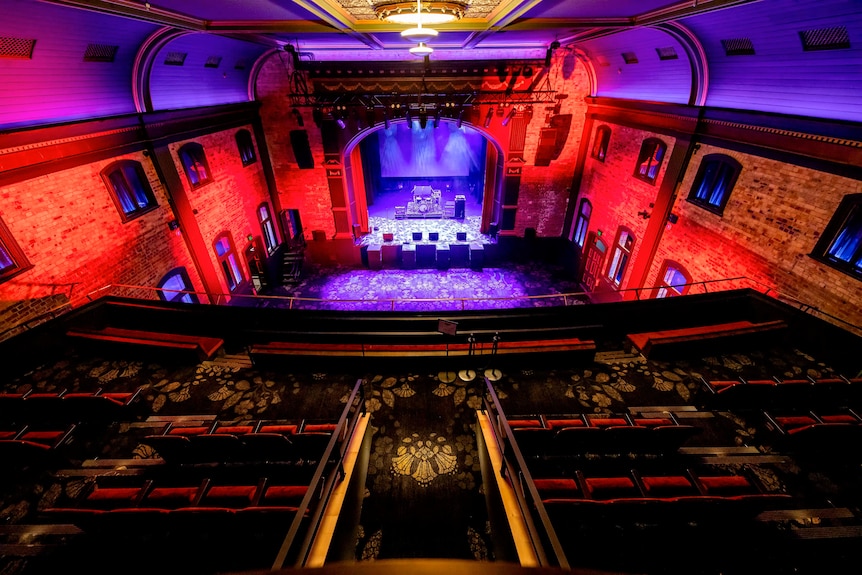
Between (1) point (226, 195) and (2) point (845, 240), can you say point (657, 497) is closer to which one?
(2) point (845, 240)

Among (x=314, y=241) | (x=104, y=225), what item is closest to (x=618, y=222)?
(x=314, y=241)

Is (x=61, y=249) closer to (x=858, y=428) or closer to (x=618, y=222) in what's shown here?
(x=858, y=428)

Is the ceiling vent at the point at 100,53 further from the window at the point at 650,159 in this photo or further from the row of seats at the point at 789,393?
the window at the point at 650,159

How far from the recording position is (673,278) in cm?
960

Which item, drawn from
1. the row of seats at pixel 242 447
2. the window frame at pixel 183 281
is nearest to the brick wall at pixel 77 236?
the window frame at pixel 183 281

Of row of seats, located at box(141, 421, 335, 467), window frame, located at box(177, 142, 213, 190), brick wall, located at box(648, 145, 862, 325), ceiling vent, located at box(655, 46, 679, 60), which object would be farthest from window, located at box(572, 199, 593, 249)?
window frame, located at box(177, 142, 213, 190)

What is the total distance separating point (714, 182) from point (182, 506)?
1144 cm

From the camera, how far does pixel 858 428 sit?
3828 mm

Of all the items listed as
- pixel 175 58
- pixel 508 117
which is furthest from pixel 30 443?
pixel 508 117

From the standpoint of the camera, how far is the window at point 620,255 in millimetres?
11031

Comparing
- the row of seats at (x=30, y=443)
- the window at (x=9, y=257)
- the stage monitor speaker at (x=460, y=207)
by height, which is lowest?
the stage monitor speaker at (x=460, y=207)

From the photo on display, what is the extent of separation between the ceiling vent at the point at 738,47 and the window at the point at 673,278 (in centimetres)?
473

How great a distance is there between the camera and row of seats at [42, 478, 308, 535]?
9.77 feet

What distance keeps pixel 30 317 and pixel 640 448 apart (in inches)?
382
